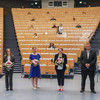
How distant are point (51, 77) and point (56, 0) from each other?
10.9 metres

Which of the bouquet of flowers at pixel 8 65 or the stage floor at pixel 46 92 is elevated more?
the bouquet of flowers at pixel 8 65

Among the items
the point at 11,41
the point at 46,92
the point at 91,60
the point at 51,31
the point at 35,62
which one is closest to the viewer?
the point at 91,60

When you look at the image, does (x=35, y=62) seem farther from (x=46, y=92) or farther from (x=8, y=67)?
(x=46, y=92)

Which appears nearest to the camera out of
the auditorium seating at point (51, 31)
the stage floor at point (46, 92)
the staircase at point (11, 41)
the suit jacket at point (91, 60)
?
the stage floor at point (46, 92)

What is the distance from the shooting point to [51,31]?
401 inches

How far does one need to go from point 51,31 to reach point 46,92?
6.07 meters

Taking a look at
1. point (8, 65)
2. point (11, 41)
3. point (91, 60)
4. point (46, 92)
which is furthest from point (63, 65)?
point (11, 41)

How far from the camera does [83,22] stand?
37.7 feet

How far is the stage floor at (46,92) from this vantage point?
161 inches

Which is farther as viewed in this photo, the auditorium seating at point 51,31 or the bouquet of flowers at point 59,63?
the auditorium seating at point 51,31

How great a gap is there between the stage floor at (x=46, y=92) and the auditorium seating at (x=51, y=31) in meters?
0.82

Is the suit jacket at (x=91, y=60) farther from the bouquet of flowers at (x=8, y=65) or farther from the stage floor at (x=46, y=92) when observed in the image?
the bouquet of flowers at (x=8, y=65)

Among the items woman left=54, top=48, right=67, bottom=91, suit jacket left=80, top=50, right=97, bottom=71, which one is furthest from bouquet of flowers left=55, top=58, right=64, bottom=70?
suit jacket left=80, top=50, right=97, bottom=71

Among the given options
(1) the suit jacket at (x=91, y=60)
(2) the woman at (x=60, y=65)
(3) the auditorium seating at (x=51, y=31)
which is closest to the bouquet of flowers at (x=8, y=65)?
(2) the woman at (x=60, y=65)
